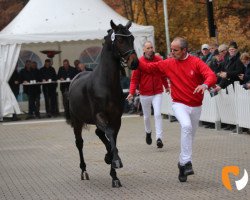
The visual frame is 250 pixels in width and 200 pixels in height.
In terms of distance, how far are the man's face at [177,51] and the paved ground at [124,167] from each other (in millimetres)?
1780

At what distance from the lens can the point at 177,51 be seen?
1122 cm

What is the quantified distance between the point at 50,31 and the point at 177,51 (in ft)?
62.0

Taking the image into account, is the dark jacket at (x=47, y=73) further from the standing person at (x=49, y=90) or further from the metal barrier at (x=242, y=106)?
the metal barrier at (x=242, y=106)

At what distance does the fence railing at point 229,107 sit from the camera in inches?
713

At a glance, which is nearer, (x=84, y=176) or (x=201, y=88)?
(x=201, y=88)

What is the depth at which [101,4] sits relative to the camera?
32094 millimetres

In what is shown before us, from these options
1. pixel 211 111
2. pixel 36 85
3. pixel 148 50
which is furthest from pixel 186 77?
pixel 36 85

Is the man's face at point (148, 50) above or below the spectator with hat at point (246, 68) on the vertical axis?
above

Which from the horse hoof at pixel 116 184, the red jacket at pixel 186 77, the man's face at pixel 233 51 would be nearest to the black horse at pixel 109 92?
the horse hoof at pixel 116 184

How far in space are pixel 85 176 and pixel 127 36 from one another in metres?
2.42

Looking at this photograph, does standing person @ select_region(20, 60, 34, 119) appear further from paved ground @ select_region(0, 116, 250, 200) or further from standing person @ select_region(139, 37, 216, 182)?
standing person @ select_region(139, 37, 216, 182)

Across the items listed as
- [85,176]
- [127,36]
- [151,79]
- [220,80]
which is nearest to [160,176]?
[85,176]

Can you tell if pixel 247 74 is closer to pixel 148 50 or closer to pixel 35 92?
pixel 148 50

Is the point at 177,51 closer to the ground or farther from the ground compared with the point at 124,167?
farther from the ground
